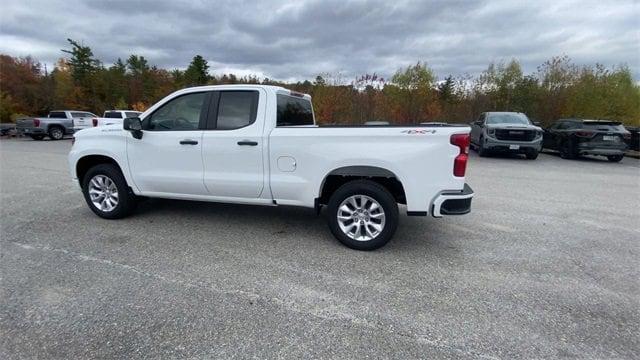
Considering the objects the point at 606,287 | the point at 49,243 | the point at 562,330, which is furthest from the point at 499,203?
the point at 49,243

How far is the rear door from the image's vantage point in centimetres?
435

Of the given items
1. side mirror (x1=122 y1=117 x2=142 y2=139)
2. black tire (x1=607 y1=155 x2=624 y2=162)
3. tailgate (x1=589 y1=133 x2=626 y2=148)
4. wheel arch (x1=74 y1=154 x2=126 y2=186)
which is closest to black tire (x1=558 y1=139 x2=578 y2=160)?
tailgate (x1=589 y1=133 x2=626 y2=148)

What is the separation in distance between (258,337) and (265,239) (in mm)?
1958

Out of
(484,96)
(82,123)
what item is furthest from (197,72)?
(484,96)

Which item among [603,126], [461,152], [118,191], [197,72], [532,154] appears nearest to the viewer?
[461,152]

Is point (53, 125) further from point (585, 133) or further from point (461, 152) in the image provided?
point (585, 133)

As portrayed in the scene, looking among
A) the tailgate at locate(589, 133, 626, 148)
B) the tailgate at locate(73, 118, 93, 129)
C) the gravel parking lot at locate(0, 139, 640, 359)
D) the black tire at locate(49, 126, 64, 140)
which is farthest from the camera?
the tailgate at locate(73, 118, 93, 129)

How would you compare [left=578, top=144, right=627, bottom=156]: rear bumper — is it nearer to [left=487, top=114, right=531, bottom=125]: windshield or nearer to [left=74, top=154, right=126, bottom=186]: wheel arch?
[left=487, top=114, right=531, bottom=125]: windshield

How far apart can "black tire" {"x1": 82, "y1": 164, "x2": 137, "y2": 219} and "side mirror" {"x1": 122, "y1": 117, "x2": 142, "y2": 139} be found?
2.45 ft

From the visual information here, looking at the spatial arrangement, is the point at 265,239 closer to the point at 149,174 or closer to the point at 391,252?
the point at 391,252

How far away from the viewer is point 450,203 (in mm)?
3850

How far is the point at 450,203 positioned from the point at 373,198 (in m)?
0.83

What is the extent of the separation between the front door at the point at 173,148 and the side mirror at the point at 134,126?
6cm

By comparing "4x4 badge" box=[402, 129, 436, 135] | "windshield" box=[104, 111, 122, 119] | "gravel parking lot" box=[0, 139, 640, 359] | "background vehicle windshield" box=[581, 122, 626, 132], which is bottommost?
"gravel parking lot" box=[0, 139, 640, 359]
